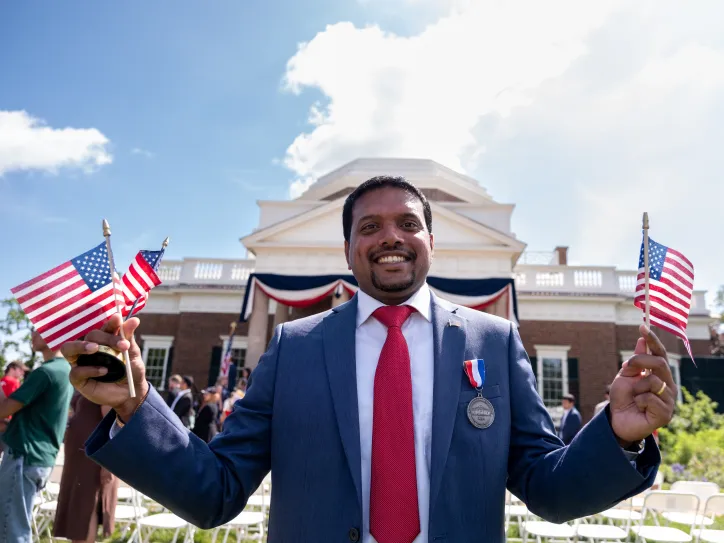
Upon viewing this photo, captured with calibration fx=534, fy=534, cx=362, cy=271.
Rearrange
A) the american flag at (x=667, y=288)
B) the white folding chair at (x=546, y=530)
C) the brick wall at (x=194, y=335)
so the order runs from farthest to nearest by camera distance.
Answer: the brick wall at (x=194, y=335)
the white folding chair at (x=546, y=530)
the american flag at (x=667, y=288)

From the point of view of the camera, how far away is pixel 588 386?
22875 mm

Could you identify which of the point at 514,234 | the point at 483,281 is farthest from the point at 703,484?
the point at 514,234

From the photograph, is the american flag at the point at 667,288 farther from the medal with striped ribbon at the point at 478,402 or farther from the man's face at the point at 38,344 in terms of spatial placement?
the man's face at the point at 38,344

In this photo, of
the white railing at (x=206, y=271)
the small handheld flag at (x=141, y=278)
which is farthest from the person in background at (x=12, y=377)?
the white railing at (x=206, y=271)

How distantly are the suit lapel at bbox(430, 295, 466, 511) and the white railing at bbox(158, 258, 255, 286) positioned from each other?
2488cm

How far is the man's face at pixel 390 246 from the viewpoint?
5.97 ft

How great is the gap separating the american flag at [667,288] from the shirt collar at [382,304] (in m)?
0.78

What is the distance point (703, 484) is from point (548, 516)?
269 inches

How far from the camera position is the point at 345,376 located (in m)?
1.69

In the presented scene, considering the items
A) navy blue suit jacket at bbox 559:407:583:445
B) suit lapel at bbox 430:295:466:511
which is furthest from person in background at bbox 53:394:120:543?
navy blue suit jacket at bbox 559:407:583:445

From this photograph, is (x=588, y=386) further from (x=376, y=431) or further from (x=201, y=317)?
(x=376, y=431)

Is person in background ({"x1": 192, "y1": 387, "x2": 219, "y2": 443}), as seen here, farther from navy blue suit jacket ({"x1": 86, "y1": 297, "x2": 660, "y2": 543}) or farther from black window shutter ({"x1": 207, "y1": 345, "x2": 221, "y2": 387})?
black window shutter ({"x1": 207, "y1": 345, "x2": 221, "y2": 387})

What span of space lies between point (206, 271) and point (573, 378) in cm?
1777

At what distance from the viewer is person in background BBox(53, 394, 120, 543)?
4.66 m
